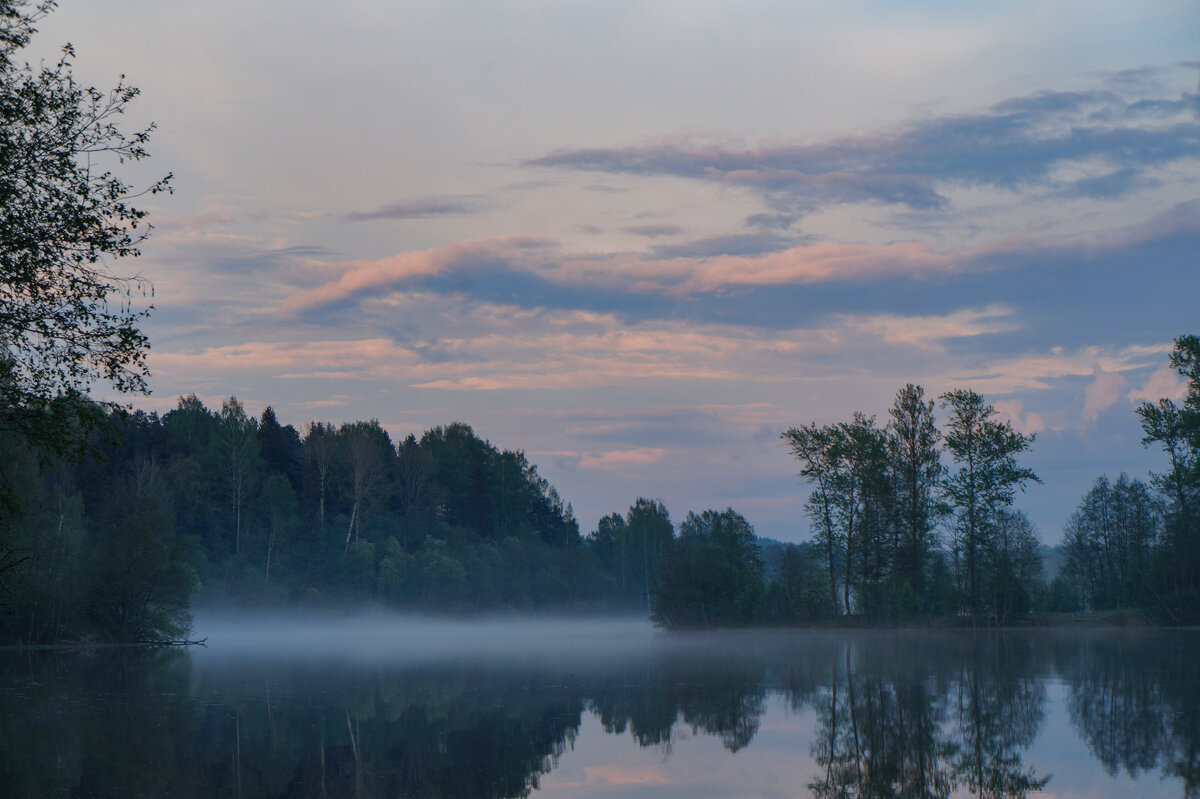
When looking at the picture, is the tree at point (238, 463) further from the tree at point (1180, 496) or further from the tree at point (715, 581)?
the tree at point (1180, 496)

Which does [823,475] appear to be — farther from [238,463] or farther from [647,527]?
[647,527]

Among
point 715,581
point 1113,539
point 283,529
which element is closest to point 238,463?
point 283,529

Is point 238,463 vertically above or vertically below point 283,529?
above

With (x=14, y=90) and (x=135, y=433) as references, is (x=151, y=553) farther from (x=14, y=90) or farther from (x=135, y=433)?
(x=14, y=90)

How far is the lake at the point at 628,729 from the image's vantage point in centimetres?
1470

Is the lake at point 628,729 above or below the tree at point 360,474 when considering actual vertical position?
below

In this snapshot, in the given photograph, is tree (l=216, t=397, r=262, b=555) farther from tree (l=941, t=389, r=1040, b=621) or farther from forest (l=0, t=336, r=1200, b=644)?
tree (l=941, t=389, r=1040, b=621)

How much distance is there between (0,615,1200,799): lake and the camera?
14695 mm

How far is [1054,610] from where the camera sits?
227 feet

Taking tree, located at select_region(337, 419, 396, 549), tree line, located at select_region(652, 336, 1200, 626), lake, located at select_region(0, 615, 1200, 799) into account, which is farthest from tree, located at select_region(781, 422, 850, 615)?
tree, located at select_region(337, 419, 396, 549)

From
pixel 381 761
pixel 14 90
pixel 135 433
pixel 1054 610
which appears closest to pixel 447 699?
pixel 381 761

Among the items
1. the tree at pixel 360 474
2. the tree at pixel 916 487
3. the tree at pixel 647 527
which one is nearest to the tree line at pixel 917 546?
the tree at pixel 916 487

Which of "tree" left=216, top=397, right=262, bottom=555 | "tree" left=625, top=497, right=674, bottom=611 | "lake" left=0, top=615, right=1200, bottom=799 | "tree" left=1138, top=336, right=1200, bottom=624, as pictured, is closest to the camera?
"lake" left=0, top=615, right=1200, bottom=799

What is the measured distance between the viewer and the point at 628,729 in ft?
67.3
